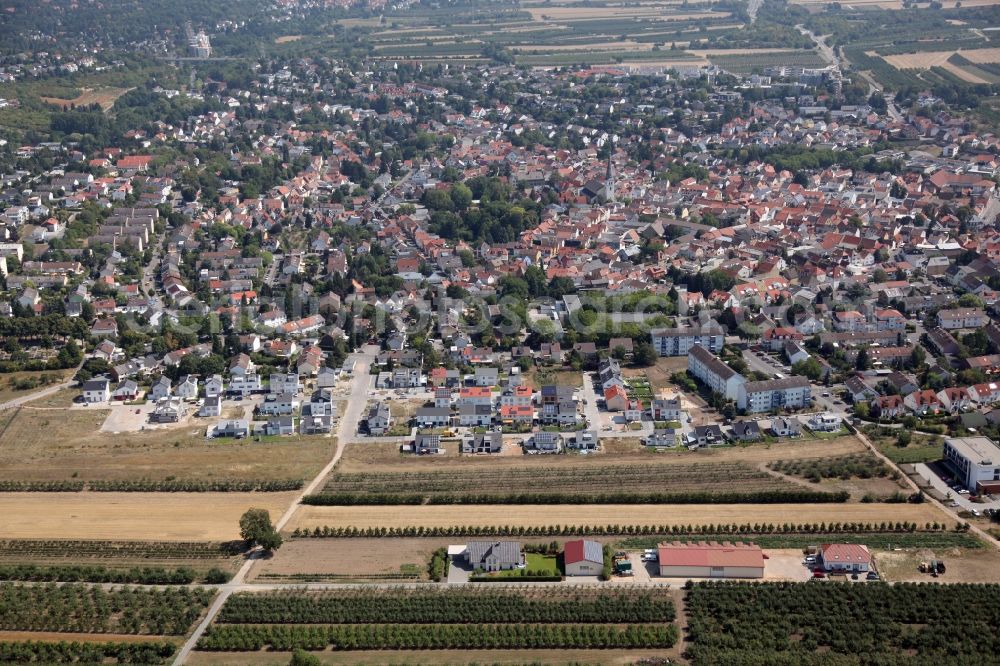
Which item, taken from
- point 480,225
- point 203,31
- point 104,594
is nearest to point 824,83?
point 480,225

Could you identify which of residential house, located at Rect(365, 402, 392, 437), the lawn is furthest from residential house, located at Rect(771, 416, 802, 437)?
residential house, located at Rect(365, 402, 392, 437)

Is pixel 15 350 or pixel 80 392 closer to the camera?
pixel 80 392

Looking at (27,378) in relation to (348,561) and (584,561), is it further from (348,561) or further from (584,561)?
(584,561)

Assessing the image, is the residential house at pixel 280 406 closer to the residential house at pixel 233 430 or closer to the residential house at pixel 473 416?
the residential house at pixel 233 430

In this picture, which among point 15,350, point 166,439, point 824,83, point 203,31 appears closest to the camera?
point 166,439

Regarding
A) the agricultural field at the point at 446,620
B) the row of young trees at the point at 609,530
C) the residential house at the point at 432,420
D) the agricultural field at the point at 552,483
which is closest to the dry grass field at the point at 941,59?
the agricultural field at the point at 552,483

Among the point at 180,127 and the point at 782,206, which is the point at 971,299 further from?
the point at 180,127

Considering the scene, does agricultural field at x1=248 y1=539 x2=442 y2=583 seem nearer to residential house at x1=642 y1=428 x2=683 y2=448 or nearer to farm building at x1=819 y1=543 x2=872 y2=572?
residential house at x1=642 y1=428 x2=683 y2=448

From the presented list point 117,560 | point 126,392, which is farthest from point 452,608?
point 126,392
